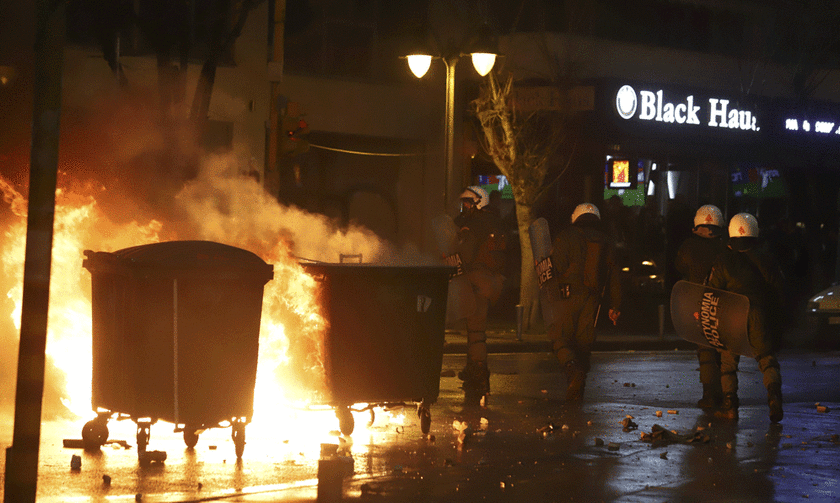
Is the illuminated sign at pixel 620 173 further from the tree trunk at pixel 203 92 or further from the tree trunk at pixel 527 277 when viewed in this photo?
the tree trunk at pixel 203 92

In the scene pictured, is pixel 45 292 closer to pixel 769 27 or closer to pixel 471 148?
pixel 471 148

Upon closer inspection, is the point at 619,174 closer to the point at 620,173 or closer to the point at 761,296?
the point at 620,173

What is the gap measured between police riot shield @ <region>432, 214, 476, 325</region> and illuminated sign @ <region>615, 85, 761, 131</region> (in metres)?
10.2

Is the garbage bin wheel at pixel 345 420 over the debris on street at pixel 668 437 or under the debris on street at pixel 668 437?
over

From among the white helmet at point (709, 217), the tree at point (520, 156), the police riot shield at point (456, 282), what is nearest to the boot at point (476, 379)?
the police riot shield at point (456, 282)

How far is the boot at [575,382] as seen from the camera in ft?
33.6

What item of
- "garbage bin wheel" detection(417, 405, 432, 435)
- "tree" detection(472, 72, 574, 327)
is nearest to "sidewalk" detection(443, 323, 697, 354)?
"tree" detection(472, 72, 574, 327)

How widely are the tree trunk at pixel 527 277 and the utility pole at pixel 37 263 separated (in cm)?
1271

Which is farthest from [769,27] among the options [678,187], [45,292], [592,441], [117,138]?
[45,292]

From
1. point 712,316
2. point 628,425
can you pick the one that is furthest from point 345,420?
point 712,316

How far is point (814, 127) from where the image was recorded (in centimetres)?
2377

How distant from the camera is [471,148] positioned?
63.9 ft

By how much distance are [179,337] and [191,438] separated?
28.7 inches

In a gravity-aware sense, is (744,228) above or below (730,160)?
below
